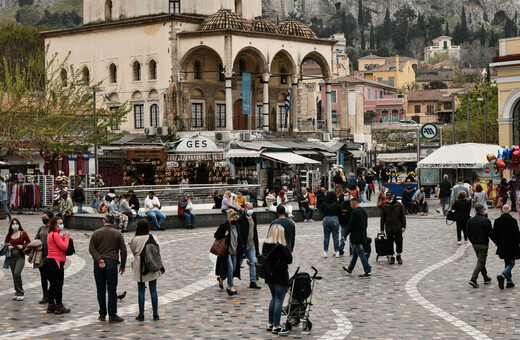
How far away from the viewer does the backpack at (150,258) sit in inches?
553

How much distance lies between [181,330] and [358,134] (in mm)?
57874

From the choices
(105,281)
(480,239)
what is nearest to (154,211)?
(480,239)

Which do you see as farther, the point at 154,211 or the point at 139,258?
the point at 154,211

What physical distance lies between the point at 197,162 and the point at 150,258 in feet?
123

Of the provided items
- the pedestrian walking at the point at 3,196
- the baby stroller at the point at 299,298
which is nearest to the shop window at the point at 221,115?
the pedestrian walking at the point at 3,196

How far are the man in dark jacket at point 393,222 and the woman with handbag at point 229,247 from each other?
4.50 meters

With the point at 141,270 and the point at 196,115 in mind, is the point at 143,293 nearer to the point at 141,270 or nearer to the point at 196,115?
the point at 141,270

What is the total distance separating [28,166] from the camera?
150ft

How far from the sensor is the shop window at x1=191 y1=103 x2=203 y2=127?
55.2 meters

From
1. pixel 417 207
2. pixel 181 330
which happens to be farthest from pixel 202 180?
pixel 181 330

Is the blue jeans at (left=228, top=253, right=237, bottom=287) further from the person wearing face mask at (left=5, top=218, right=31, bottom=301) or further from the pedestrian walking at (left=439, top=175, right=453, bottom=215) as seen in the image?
the pedestrian walking at (left=439, top=175, right=453, bottom=215)

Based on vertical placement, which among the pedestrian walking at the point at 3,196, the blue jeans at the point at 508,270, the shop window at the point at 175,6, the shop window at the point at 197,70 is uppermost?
the shop window at the point at 175,6

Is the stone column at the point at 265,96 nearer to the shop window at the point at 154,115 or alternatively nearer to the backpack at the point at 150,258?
the shop window at the point at 154,115

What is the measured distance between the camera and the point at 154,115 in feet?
183
